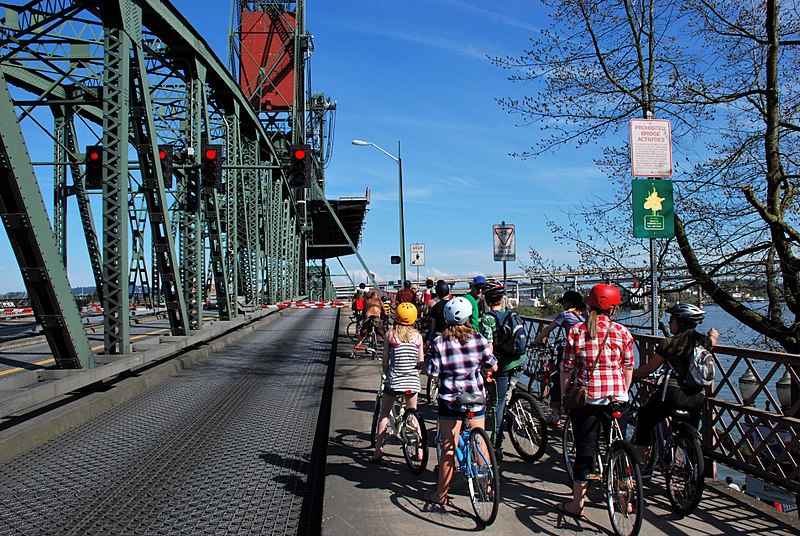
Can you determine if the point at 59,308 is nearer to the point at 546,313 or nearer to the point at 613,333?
the point at 613,333

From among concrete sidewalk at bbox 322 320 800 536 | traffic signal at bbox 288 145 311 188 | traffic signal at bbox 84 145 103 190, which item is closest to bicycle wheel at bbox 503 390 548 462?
concrete sidewalk at bbox 322 320 800 536

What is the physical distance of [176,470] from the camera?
21.4 feet

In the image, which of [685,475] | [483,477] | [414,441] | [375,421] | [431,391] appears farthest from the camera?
[431,391]

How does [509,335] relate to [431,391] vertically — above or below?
above

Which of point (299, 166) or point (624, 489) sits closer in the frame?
point (624, 489)

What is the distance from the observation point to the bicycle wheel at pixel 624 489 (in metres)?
4.20

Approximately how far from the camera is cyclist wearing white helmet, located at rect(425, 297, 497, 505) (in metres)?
4.91

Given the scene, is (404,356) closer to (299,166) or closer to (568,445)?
→ (568,445)

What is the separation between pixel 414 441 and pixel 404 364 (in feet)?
2.29

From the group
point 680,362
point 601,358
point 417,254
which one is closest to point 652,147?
point 680,362

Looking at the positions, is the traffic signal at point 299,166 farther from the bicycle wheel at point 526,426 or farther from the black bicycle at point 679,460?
the black bicycle at point 679,460

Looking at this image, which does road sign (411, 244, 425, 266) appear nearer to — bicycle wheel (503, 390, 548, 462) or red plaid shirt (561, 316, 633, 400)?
bicycle wheel (503, 390, 548, 462)

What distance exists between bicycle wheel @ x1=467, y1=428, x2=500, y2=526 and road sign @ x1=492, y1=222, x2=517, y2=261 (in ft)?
25.8

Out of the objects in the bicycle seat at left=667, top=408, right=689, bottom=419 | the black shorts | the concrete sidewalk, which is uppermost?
the bicycle seat at left=667, top=408, right=689, bottom=419
